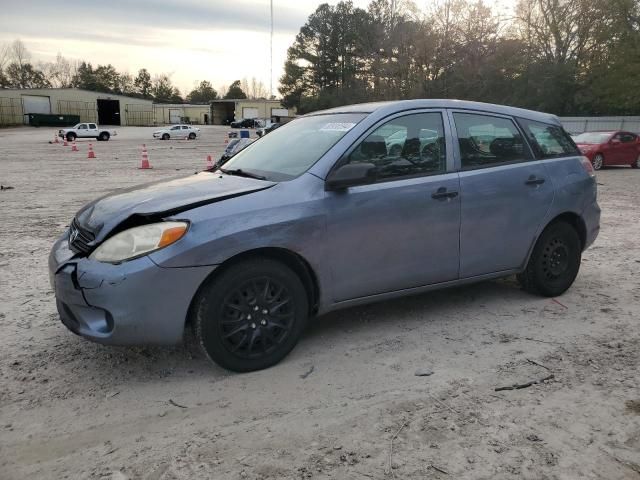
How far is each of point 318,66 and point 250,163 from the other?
3380 inches

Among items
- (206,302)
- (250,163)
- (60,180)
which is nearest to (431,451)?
(206,302)

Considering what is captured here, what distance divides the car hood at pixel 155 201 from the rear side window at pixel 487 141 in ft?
5.62

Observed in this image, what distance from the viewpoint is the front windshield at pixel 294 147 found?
3.81 meters

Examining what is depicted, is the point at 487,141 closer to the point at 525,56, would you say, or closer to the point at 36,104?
the point at 525,56

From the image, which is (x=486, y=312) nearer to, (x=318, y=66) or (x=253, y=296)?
(x=253, y=296)

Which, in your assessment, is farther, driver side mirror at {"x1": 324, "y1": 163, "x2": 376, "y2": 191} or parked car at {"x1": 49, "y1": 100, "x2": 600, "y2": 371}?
driver side mirror at {"x1": 324, "y1": 163, "x2": 376, "y2": 191}

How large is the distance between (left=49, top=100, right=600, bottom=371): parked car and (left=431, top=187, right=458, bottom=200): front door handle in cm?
1

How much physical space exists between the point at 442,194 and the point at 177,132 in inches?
1956

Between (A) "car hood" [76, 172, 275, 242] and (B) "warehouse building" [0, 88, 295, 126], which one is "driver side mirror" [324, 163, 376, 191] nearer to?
(A) "car hood" [76, 172, 275, 242]

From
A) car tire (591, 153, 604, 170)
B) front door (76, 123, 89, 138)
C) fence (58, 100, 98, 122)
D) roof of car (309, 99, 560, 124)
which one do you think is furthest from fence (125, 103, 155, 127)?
roof of car (309, 99, 560, 124)

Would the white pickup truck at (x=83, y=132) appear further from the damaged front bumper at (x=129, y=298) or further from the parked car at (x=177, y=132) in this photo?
→ the damaged front bumper at (x=129, y=298)

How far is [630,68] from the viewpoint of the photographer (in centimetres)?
3312

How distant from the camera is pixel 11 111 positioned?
6669cm

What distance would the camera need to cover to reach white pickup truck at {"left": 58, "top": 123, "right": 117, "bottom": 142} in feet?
138
